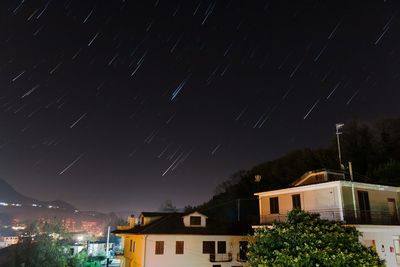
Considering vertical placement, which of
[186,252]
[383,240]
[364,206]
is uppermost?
[364,206]

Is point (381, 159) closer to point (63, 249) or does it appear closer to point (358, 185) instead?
point (358, 185)

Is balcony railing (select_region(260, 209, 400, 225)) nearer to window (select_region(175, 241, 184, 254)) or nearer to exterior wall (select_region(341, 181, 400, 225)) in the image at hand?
exterior wall (select_region(341, 181, 400, 225))

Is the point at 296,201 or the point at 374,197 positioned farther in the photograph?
the point at 296,201

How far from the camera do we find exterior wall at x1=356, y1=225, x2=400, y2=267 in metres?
21.7

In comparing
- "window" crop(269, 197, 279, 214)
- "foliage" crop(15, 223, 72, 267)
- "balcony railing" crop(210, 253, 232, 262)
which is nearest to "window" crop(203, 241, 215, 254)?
"balcony railing" crop(210, 253, 232, 262)

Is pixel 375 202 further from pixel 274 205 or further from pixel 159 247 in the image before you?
pixel 159 247

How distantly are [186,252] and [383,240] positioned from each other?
1424cm

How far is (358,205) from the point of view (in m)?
22.1

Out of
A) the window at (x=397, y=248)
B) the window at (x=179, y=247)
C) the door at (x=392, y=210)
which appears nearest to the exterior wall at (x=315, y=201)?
the door at (x=392, y=210)

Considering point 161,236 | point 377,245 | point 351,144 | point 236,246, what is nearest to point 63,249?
point 161,236

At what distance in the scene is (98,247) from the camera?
59.7 m

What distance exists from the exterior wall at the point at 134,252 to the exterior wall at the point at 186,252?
0.76 metres

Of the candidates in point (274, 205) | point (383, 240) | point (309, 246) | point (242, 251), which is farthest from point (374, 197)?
point (242, 251)

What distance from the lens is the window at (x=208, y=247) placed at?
28.0 metres
